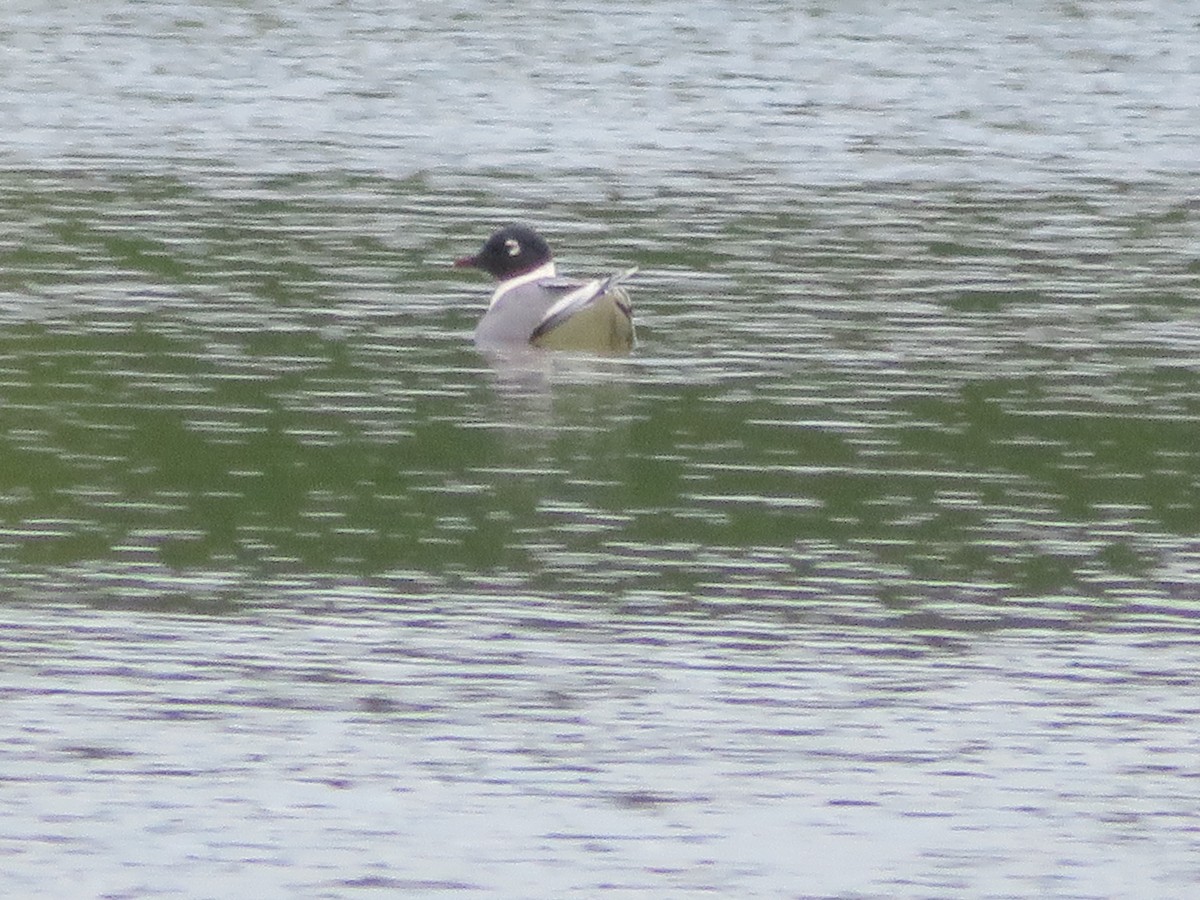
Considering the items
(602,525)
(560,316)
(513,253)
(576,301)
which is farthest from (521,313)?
(602,525)

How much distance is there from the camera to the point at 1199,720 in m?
12.7

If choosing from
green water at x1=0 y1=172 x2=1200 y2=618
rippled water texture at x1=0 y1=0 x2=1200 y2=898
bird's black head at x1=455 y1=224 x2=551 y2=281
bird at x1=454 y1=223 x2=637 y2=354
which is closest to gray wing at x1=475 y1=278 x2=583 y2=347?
bird at x1=454 y1=223 x2=637 y2=354

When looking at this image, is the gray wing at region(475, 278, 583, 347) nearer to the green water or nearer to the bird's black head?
the green water

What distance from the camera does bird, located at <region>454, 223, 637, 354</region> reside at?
21.7m

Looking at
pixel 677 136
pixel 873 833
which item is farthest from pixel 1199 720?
pixel 677 136

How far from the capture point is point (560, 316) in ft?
73.6

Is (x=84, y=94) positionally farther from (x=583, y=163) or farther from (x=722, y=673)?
(x=722, y=673)

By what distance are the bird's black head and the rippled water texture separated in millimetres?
525

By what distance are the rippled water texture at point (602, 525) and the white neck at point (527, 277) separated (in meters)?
0.47

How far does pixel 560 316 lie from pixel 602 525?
21.5ft

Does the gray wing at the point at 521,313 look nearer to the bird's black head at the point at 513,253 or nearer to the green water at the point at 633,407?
the green water at the point at 633,407

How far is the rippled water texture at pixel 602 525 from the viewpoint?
11.3m

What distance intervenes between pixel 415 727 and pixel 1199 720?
9.31ft

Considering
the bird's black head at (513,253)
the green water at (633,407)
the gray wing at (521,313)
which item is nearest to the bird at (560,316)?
the gray wing at (521,313)
